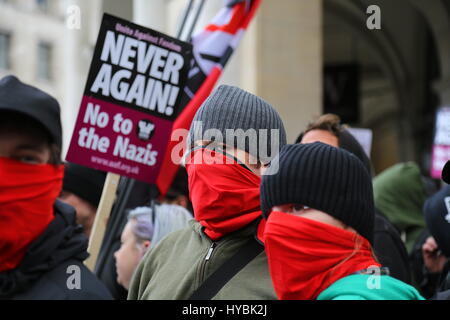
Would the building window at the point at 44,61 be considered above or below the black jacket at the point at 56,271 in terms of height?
below

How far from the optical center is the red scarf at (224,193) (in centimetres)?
239

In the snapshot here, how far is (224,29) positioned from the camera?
15.5 ft

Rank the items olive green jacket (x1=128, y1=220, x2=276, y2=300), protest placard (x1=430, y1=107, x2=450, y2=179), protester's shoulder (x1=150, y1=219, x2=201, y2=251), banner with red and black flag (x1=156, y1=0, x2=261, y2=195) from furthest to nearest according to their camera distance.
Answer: protest placard (x1=430, y1=107, x2=450, y2=179) → banner with red and black flag (x1=156, y1=0, x2=261, y2=195) → protester's shoulder (x1=150, y1=219, x2=201, y2=251) → olive green jacket (x1=128, y1=220, x2=276, y2=300)

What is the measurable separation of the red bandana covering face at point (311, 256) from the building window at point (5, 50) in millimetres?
34921

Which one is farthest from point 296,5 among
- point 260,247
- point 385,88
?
point 385,88

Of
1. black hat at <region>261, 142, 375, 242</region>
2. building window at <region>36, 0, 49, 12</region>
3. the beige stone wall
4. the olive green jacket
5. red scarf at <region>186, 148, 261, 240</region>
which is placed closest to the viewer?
black hat at <region>261, 142, 375, 242</region>

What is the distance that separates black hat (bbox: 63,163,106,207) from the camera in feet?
13.8

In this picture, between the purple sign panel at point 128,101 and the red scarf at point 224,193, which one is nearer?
the red scarf at point 224,193

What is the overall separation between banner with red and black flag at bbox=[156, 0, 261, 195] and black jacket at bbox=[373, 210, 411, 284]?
1.32 meters

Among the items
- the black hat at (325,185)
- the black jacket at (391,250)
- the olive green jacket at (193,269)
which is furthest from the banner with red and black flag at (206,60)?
the black hat at (325,185)

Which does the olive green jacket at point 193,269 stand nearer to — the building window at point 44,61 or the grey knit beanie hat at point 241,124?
the grey knit beanie hat at point 241,124

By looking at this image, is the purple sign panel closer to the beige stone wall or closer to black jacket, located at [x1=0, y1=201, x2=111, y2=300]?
black jacket, located at [x1=0, y1=201, x2=111, y2=300]

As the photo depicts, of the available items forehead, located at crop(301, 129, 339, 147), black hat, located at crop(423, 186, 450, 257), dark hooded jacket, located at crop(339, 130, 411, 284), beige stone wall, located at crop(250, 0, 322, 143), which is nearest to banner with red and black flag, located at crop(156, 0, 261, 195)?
forehead, located at crop(301, 129, 339, 147)

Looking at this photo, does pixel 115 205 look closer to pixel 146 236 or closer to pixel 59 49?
pixel 146 236
